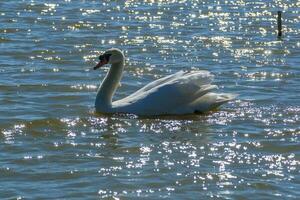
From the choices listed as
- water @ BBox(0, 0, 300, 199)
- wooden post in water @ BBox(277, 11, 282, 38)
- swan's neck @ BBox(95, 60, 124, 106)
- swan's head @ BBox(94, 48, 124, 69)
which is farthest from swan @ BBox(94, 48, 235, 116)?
wooden post in water @ BBox(277, 11, 282, 38)

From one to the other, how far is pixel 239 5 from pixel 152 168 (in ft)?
43.8

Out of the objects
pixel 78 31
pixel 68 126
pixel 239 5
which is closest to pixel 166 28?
pixel 78 31

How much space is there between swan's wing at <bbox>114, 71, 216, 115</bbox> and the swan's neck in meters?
0.14

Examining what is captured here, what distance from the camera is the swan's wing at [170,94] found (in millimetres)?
13477

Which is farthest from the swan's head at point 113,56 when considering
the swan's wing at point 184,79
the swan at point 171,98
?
the swan's wing at point 184,79

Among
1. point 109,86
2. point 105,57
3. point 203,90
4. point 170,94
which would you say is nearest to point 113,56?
point 105,57

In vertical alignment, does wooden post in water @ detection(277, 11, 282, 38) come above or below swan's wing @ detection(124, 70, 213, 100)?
above

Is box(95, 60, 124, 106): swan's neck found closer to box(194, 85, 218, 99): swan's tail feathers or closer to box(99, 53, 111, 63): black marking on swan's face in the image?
box(99, 53, 111, 63): black marking on swan's face

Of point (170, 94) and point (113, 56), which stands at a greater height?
point (113, 56)

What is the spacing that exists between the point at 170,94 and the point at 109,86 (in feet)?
2.84

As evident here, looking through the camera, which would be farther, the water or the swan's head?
the swan's head

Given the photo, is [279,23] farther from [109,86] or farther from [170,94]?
[170,94]

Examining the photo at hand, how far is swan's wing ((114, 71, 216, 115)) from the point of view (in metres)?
13.5

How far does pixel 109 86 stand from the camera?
13977 millimetres
